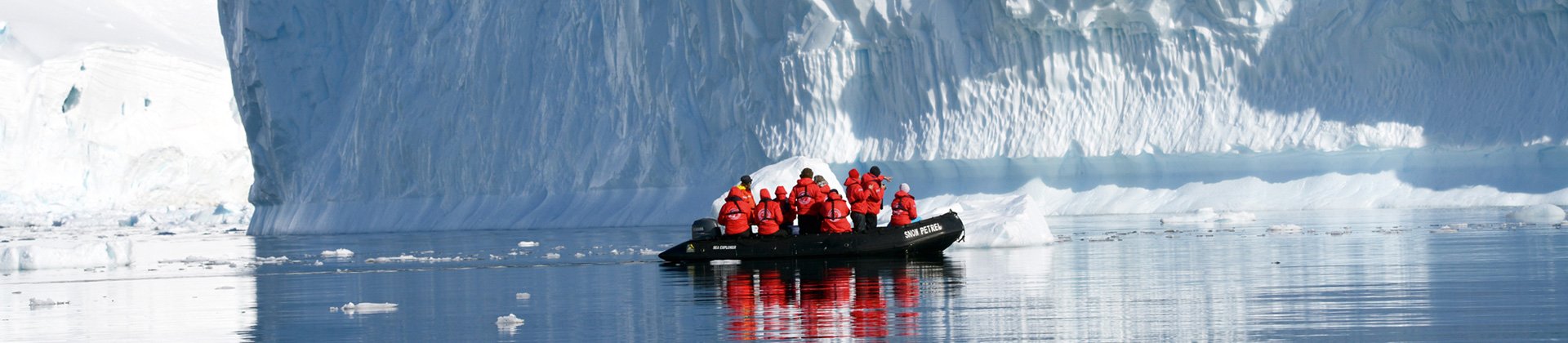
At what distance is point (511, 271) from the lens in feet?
46.4

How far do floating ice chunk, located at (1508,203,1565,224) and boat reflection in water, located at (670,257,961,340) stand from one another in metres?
6.86

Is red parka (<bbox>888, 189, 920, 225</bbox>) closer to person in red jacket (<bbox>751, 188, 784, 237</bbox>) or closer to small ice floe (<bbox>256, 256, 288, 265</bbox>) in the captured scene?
person in red jacket (<bbox>751, 188, 784, 237</bbox>)

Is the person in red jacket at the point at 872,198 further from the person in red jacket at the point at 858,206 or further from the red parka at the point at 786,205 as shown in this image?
the red parka at the point at 786,205

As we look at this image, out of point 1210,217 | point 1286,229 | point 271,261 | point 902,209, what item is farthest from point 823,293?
point 1210,217

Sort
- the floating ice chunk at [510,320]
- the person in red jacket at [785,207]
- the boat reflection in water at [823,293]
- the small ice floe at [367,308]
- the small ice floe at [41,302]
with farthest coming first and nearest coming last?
Answer: the person in red jacket at [785,207]
the small ice floe at [41,302]
the small ice floe at [367,308]
the floating ice chunk at [510,320]
the boat reflection in water at [823,293]

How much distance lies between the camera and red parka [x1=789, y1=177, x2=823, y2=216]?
14.8 meters

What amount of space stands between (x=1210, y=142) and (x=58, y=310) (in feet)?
55.1

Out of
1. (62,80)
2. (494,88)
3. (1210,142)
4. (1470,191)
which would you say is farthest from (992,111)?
(62,80)

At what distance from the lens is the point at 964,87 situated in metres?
25.3

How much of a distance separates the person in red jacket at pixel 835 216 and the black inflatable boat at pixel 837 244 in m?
0.21

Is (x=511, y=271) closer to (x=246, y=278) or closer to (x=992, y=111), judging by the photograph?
(x=246, y=278)

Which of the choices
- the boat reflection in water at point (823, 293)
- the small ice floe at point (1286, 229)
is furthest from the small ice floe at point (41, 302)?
the small ice floe at point (1286, 229)

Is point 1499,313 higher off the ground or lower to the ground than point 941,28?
lower

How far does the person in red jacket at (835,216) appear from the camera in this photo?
48.2 feet
